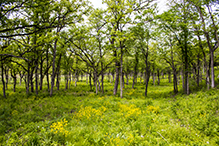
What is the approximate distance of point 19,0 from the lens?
4.65 meters

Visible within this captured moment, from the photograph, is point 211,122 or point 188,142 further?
point 211,122

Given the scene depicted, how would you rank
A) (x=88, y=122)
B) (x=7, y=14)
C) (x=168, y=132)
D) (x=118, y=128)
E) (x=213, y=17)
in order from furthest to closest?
(x=213, y=17) < (x=88, y=122) < (x=118, y=128) < (x=168, y=132) < (x=7, y=14)

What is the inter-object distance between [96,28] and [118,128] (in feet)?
54.0

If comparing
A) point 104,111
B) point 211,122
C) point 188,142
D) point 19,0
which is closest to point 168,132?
point 188,142

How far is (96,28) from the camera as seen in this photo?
18.6m

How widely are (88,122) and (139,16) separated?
14508 millimetres

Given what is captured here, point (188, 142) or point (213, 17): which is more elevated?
point (213, 17)

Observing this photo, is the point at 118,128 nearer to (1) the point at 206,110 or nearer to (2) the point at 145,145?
(2) the point at 145,145

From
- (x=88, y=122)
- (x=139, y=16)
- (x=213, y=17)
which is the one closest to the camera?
(x=88, y=122)

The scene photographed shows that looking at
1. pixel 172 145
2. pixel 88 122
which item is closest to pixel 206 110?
pixel 172 145

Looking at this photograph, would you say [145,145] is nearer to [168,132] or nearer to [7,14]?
[168,132]

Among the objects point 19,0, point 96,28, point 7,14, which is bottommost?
point 7,14

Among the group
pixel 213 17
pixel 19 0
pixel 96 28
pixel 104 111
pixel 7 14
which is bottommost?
pixel 104 111

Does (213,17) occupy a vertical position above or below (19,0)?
above
